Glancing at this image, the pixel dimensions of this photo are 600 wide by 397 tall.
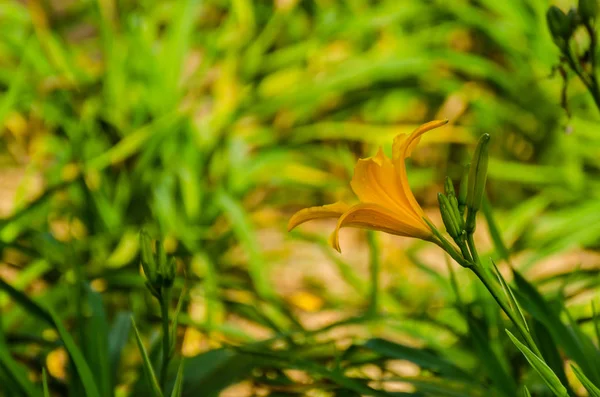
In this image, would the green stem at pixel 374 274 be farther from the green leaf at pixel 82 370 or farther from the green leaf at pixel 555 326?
the green leaf at pixel 82 370

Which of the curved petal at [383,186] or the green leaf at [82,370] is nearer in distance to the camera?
the curved petal at [383,186]

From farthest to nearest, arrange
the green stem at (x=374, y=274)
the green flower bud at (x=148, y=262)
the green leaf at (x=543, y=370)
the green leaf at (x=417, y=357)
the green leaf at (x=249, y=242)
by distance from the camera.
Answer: the green leaf at (x=249, y=242)
the green stem at (x=374, y=274)
the green leaf at (x=417, y=357)
the green flower bud at (x=148, y=262)
the green leaf at (x=543, y=370)

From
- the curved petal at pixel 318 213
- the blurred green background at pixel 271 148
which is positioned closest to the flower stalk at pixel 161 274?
the curved petal at pixel 318 213

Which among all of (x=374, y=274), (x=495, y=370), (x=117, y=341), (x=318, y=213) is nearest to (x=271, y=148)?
(x=374, y=274)

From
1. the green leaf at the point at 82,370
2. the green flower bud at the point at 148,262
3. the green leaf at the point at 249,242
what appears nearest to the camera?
the green flower bud at the point at 148,262

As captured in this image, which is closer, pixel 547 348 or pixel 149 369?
pixel 149 369

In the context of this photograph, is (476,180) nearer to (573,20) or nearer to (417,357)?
(573,20)
